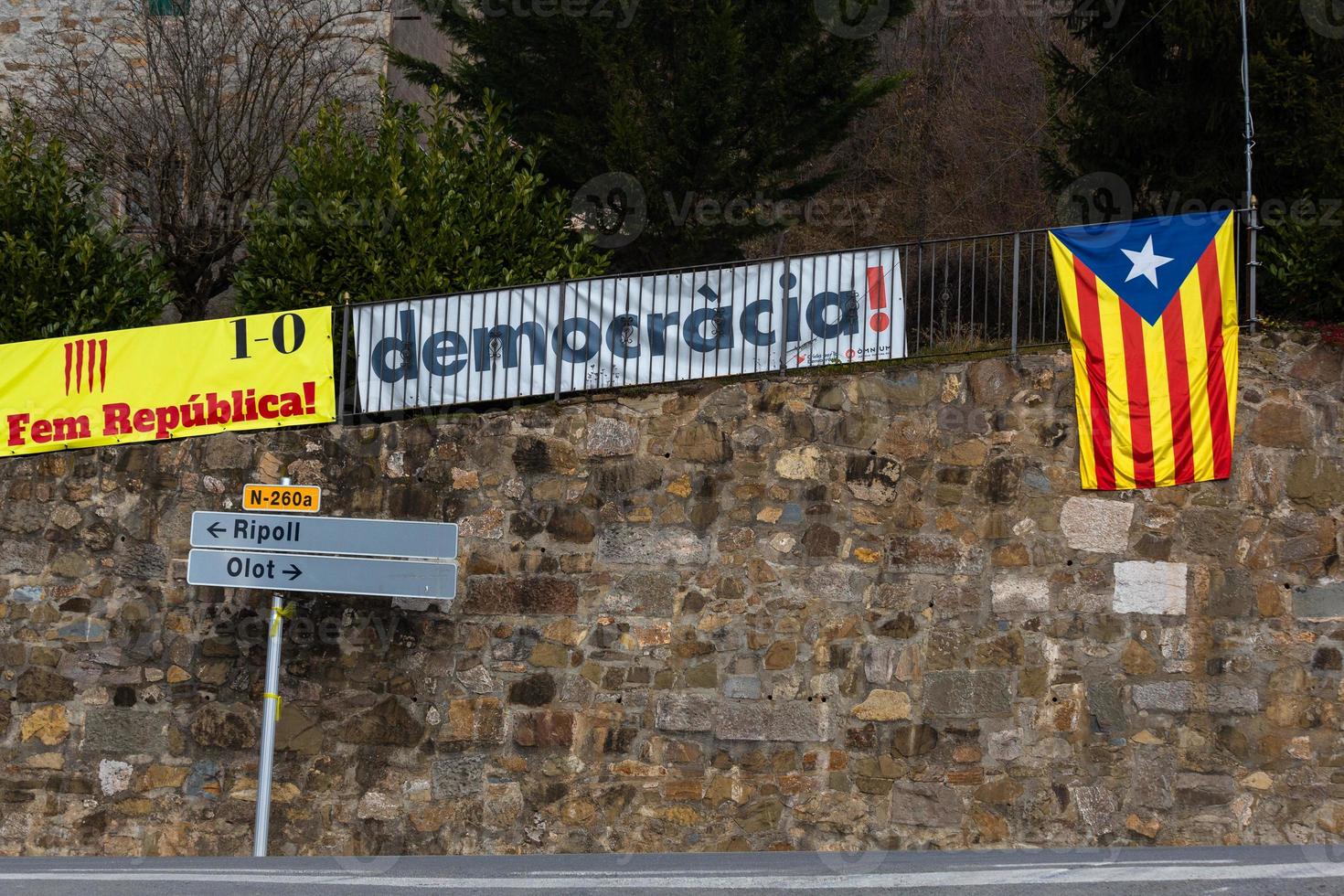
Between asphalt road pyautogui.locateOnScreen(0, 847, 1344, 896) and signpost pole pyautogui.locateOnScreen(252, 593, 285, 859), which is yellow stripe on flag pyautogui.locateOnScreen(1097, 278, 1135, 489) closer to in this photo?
asphalt road pyautogui.locateOnScreen(0, 847, 1344, 896)

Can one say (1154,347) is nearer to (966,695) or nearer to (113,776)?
(966,695)

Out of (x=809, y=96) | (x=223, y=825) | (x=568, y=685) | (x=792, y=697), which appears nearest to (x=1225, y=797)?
(x=792, y=697)

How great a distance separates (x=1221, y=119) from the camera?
12.7 meters

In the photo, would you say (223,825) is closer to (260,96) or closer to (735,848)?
(735,848)

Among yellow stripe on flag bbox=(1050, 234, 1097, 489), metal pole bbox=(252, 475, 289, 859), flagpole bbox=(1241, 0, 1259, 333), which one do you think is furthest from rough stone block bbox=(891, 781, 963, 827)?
metal pole bbox=(252, 475, 289, 859)

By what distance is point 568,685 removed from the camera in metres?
10.2

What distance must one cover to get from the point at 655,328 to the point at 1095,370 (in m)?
3.11

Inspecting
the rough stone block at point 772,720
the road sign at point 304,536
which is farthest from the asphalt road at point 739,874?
the road sign at point 304,536

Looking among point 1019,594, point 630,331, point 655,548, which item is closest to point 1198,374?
point 1019,594

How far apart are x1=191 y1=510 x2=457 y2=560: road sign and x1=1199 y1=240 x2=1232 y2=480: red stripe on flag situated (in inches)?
198

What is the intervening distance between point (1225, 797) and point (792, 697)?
2795 millimetres

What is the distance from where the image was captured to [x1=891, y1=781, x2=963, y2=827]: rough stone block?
31.9 feet

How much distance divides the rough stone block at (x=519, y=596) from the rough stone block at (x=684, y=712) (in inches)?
35.2

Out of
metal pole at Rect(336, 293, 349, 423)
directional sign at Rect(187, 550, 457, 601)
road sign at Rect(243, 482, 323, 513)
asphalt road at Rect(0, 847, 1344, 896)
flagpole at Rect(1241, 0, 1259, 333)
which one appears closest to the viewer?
asphalt road at Rect(0, 847, 1344, 896)
